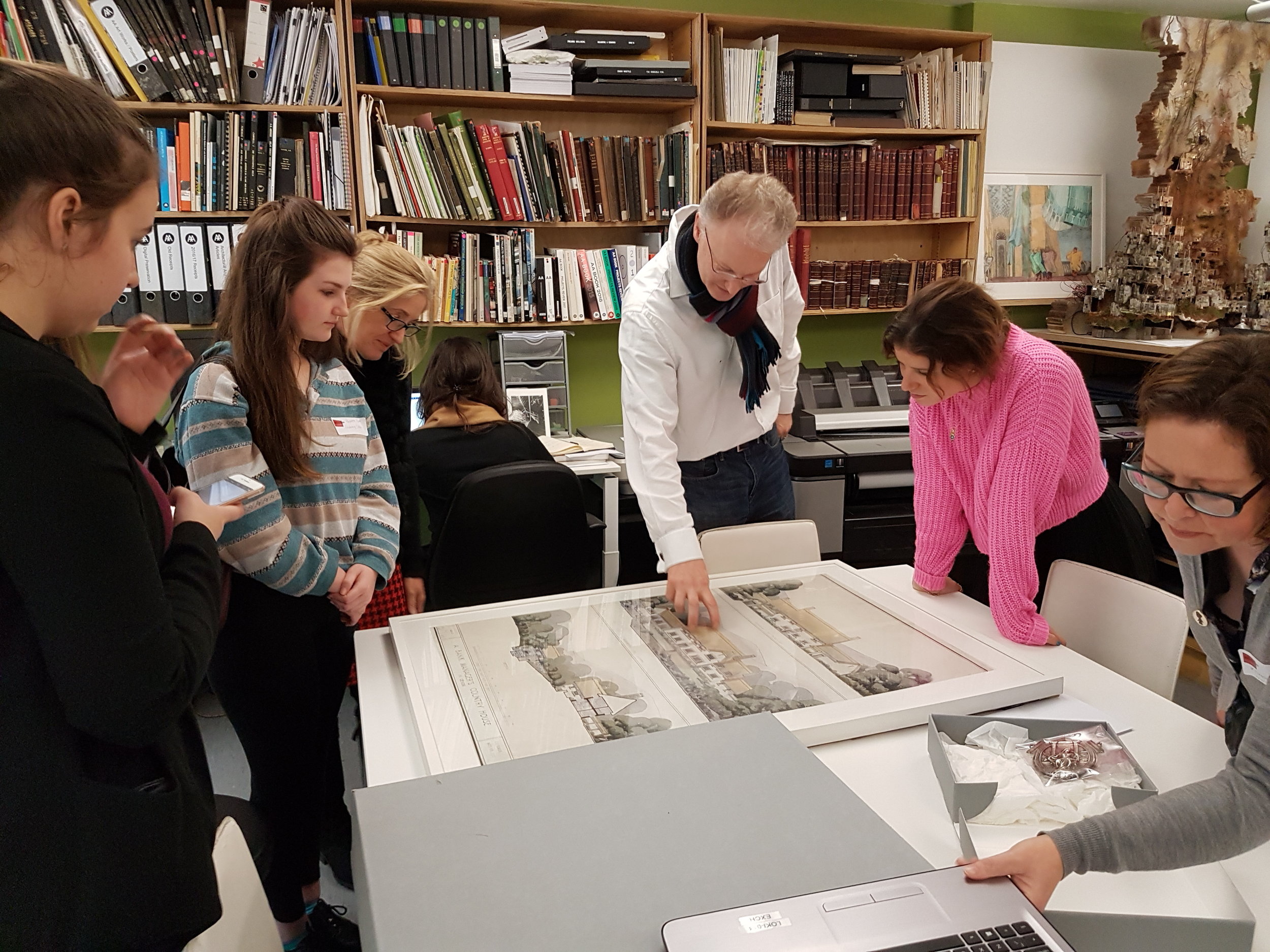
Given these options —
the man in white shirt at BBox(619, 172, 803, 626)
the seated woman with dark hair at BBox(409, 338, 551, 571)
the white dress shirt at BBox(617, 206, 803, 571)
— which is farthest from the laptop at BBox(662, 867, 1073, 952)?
the seated woman with dark hair at BBox(409, 338, 551, 571)

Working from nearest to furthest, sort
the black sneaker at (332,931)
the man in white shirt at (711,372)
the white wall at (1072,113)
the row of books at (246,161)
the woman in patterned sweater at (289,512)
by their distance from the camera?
the woman in patterned sweater at (289,512) < the black sneaker at (332,931) < the man in white shirt at (711,372) < the row of books at (246,161) < the white wall at (1072,113)

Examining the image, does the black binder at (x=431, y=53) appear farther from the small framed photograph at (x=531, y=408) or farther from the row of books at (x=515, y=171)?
the small framed photograph at (x=531, y=408)

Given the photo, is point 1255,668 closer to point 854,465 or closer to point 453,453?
point 453,453

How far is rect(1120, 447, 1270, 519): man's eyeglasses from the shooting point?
97 cm

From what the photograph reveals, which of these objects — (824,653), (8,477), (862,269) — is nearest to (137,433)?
(8,477)

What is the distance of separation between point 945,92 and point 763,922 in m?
3.71

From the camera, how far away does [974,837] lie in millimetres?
987

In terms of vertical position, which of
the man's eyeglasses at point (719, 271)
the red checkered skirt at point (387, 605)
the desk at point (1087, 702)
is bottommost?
the red checkered skirt at point (387, 605)

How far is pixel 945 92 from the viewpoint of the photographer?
3.60m

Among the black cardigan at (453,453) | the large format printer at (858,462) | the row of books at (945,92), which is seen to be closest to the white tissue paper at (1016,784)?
the black cardigan at (453,453)

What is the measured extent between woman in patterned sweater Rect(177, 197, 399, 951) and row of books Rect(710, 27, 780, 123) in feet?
7.43

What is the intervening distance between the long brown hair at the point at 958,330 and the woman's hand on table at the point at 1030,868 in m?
0.98

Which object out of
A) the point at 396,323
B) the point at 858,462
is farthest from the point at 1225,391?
the point at 858,462

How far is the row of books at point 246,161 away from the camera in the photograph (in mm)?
2898
